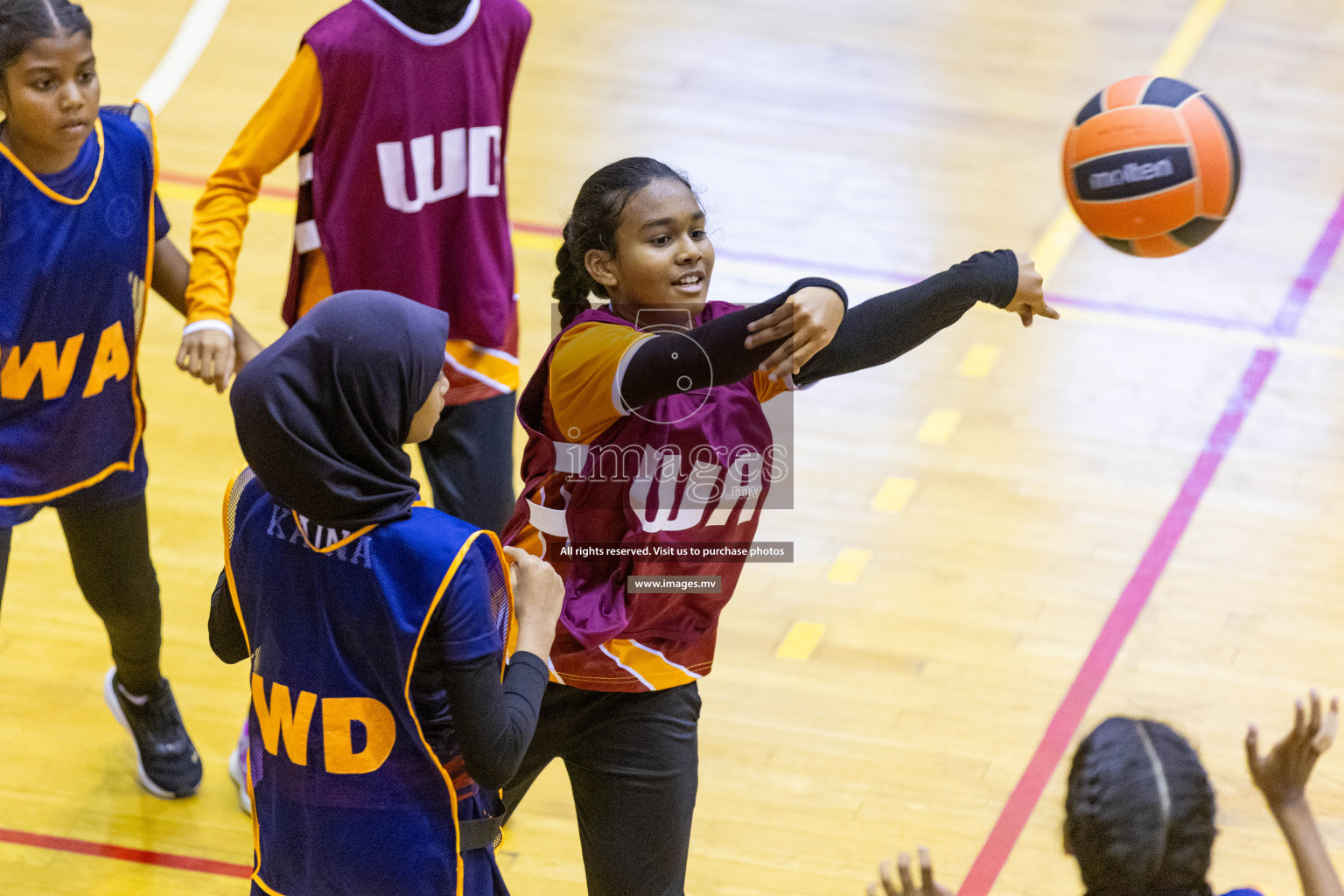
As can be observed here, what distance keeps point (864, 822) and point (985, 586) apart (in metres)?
1.06

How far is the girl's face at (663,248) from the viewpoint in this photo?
261cm

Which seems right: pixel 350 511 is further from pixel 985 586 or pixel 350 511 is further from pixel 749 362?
pixel 985 586

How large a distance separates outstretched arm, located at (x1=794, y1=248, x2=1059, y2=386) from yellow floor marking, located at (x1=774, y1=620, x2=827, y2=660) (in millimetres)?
1826

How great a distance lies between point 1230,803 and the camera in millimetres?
3693

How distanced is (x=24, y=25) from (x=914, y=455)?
309 centimetres

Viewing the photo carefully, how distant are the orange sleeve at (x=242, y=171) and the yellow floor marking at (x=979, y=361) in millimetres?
2820

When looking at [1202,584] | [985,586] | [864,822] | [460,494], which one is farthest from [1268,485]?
[460,494]

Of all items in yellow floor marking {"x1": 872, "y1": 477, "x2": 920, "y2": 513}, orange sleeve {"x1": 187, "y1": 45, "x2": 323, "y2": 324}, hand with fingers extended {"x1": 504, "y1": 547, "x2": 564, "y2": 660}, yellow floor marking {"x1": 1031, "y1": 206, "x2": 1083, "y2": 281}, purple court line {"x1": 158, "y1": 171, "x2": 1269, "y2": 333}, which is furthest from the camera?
yellow floor marking {"x1": 1031, "y1": 206, "x2": 1083, "y2": 281}

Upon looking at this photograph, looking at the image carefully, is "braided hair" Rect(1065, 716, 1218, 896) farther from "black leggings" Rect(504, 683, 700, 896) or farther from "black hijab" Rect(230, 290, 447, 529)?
"black hijab" Rect(230, 290, 447, 529)

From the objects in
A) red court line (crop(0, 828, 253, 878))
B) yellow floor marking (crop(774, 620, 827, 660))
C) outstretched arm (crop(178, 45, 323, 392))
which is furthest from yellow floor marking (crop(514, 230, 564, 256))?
red court line (crop(0, 828, 253, 878))

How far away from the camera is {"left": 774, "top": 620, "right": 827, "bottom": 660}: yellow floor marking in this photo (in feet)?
13.9

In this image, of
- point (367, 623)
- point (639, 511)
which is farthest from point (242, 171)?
point (367, 623)

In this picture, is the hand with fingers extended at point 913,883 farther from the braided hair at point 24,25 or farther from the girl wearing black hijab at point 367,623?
the braided hair at point 24,25

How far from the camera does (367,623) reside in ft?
6.79
